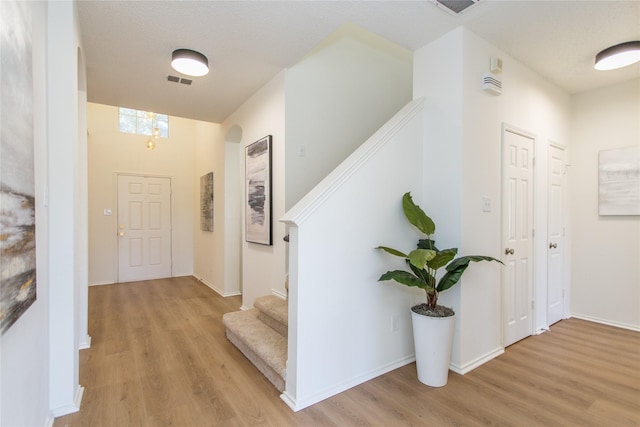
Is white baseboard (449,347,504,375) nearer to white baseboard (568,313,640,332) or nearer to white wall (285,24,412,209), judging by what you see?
white baseboard (568,313,640,332)

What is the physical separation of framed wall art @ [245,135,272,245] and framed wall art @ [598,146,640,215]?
12.6ft

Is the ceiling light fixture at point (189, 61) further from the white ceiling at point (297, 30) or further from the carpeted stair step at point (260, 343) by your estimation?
the carpeted stair step at point (260, 343)

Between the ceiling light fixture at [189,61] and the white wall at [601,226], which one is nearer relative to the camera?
the ceiling light fixture at [189,61]

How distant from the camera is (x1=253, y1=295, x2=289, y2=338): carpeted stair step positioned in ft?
8.81

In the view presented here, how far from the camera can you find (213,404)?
206 centimetres

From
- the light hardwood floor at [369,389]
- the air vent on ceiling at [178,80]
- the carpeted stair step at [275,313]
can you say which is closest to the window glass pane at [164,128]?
the air vent on ceiling at [178,80]

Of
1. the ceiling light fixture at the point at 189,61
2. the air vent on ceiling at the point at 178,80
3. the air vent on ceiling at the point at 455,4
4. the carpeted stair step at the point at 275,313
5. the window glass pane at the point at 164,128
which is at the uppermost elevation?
the window glass pane at the point at 164,128

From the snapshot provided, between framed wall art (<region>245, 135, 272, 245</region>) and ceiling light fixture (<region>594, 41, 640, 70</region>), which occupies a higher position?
ceiling light fixture (<region>594, 41, 640, 70</region>)

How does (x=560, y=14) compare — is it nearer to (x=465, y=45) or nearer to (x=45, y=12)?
(x=465, y=45)

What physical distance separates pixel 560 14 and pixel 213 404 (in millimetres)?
3706

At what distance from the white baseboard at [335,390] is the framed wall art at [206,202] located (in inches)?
156

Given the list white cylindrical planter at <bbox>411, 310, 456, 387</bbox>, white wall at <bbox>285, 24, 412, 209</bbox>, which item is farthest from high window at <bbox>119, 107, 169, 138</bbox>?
white cylindrical planter at <bbox>411, 310, 456, 387</bbox>

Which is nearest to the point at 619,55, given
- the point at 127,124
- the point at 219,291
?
the point at 219,291

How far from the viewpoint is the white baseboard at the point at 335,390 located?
2016mm
